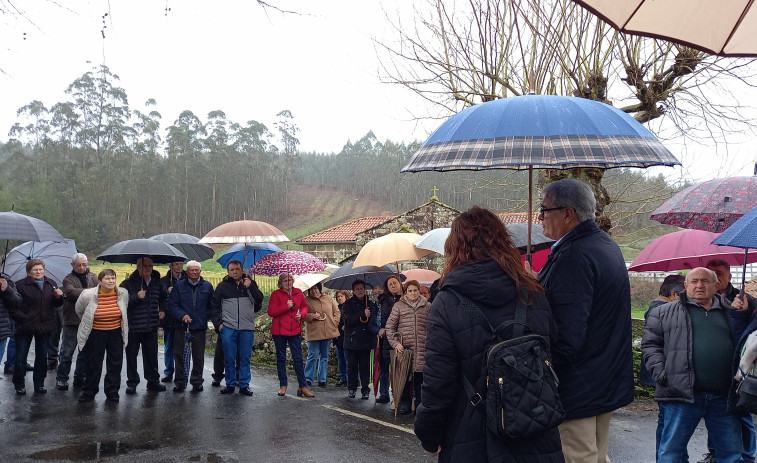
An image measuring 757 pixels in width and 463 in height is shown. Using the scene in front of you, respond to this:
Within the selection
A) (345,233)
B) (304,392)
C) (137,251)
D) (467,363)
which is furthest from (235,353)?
(345,233)

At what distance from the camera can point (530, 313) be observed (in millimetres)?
3256

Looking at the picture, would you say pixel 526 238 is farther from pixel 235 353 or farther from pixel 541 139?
pixel 235 353

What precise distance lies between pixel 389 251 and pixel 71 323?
16.6 ft

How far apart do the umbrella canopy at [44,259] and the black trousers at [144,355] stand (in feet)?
10.4

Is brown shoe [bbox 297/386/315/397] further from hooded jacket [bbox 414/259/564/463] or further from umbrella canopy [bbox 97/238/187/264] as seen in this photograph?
hooded jacket [bbox 414/259/564/463]

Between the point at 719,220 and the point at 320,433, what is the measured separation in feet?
15.7

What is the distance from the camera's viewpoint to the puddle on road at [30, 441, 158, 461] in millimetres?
6786

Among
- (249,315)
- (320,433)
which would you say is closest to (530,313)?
(320,433)

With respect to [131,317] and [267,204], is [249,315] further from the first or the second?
[267,204]

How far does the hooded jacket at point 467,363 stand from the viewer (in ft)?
10.4

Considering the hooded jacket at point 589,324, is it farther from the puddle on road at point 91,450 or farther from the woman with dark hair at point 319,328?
the woman with dark hair at point 319,328

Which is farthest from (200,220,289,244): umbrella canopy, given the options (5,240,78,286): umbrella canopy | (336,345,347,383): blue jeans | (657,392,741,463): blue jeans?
(657,392,741,463): blue jeans

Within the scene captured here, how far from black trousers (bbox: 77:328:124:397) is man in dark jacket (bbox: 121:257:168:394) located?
1.54ft

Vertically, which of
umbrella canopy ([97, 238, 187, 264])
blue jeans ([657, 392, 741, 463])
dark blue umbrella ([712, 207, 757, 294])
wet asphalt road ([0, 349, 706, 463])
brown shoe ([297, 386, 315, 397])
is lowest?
brown shoe ([297, 386, 315, 397])
